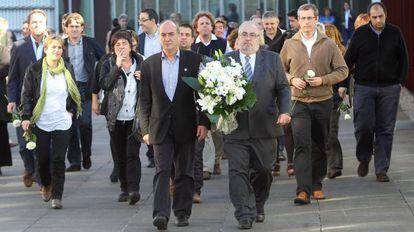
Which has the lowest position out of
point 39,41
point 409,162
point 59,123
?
point 409,162

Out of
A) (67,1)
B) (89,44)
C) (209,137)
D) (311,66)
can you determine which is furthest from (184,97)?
(67,1)

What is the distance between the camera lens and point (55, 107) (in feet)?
37.3

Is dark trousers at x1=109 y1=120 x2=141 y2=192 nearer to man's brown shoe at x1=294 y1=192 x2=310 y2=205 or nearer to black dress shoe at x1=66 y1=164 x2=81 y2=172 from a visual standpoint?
man's brown shoe at x1=294 y1=192 x2=310 y2=205

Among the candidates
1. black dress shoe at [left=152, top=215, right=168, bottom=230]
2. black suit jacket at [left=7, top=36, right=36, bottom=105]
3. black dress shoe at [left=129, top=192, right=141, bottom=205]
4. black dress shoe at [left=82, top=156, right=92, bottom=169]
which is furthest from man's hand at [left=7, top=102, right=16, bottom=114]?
black dress shoe at [left=152, top=215, right=168, bottom=230]

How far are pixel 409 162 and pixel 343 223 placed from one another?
426 cm

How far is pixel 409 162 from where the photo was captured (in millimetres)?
14133

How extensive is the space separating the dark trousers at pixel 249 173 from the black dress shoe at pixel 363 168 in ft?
9.87

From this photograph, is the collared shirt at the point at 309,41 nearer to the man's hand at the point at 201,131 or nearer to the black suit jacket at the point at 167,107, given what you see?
the black suit jacket at the point at 167,107

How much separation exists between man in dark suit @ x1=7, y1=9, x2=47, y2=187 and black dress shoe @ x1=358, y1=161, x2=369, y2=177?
153 inches

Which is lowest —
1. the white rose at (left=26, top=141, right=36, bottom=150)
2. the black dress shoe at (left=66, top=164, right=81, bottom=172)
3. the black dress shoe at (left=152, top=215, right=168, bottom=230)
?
the black dress shoe at (left=66, top=164, right=81, bottom=172)

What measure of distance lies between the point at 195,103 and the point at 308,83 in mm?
1507

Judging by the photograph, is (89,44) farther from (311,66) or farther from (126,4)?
(126,4)

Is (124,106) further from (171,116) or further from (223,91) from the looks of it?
(223,91)

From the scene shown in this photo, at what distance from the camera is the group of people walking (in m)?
10.0
